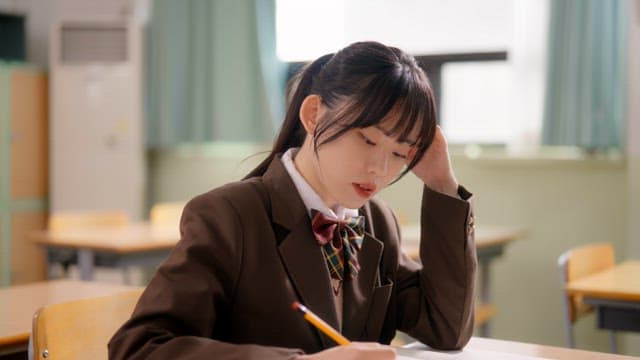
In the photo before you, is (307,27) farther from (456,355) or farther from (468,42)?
(456,355)

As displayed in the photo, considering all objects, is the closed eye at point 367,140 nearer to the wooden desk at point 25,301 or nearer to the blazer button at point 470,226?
the blazer button at point 470,226

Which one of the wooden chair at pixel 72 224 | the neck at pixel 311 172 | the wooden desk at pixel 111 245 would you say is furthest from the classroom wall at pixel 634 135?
the neck at pixel 311 172

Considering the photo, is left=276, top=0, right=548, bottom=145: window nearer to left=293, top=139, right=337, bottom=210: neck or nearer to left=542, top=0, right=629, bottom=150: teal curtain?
left=542, top=0, right=629, bottom=150: teal curtain

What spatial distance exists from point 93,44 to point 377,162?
5064 millimetres

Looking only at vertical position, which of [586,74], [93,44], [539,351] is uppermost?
[93,44]

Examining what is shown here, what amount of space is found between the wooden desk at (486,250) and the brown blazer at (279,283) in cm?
220

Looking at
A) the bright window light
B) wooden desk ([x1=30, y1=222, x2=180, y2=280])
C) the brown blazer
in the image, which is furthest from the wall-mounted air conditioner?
the brown blazer

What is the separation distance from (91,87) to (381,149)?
5023mm

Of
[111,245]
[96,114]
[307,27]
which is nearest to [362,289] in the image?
[111,245]

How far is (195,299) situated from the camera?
4.22 feet

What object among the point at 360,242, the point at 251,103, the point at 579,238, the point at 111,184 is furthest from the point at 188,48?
the point at 360,242

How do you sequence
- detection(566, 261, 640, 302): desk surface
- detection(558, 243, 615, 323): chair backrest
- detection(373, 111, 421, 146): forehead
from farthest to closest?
detection(558, 243, 615, 323): chair backrest, detection(566, 261, 640, 302): desk surface, detection(373, 111, 421, 146): forehead

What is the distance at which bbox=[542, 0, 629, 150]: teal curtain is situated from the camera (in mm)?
4562

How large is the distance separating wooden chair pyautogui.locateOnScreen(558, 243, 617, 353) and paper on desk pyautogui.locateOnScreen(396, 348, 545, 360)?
1.49m
